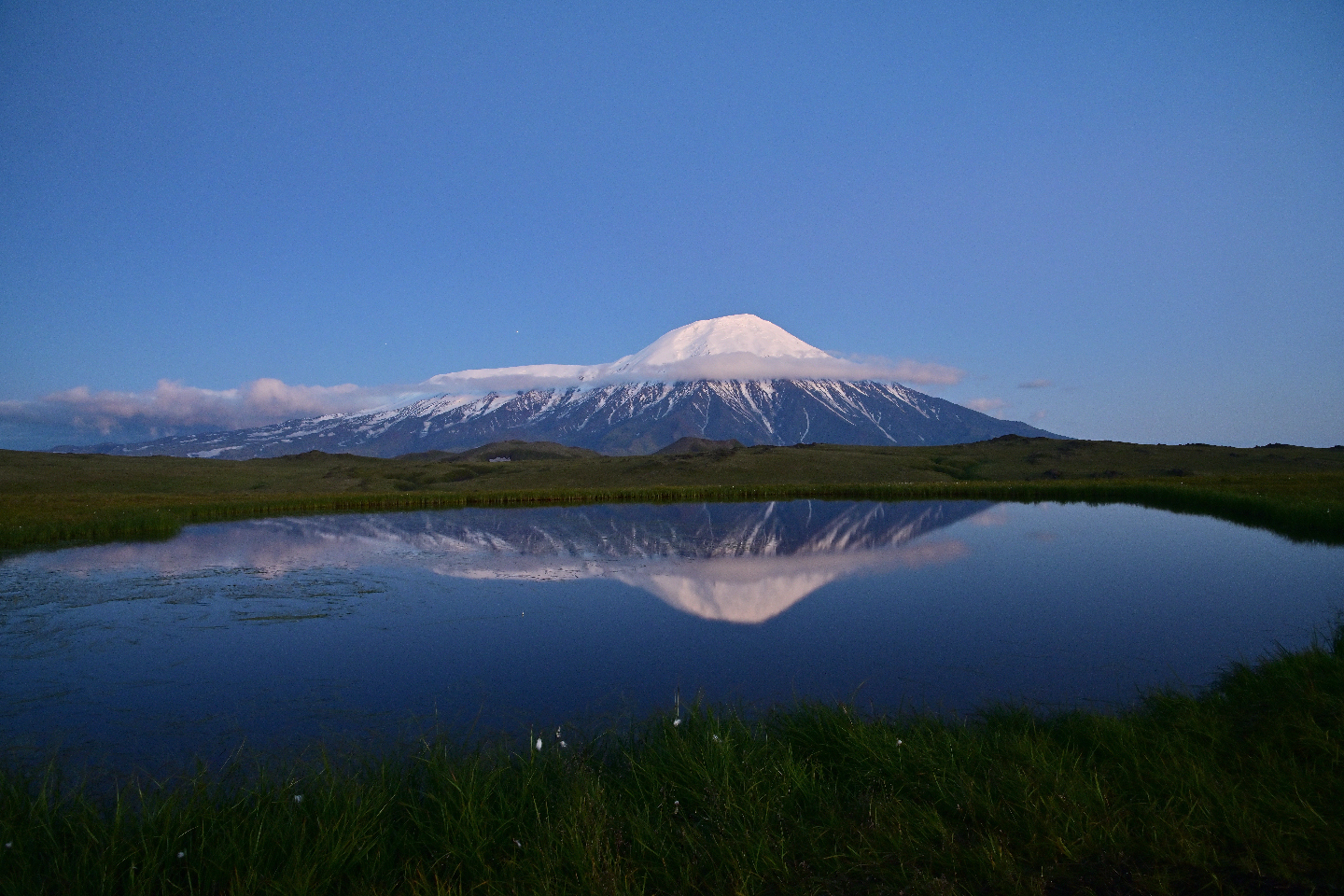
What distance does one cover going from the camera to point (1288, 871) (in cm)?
504

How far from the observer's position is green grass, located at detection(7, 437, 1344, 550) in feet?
114

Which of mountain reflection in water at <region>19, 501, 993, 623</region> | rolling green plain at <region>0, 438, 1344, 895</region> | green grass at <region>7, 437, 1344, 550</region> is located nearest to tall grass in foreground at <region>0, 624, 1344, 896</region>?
rolling green plain at <region>0, 438, 1344, 895</region>

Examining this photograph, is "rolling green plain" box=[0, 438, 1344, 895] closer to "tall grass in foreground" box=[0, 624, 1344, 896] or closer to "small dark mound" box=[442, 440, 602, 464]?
"tall grass in foreground" box=[0, 624, 1344, 896]

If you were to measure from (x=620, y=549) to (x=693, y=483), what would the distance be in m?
38.4

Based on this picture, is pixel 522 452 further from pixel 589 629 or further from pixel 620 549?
pixel 589 629

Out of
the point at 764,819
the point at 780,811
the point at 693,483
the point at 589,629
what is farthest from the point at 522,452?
the point at 764,819

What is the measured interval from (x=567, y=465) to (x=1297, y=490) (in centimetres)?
5916

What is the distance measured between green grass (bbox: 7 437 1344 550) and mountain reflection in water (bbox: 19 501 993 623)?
22.5 feet

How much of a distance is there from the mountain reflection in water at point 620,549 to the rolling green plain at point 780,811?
26.9 ft

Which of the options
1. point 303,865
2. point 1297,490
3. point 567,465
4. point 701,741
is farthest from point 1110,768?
point 567,465

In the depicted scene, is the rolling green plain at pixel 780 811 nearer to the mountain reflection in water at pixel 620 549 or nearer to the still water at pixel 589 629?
the still water at pixel 589 629

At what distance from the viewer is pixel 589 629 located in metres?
14.9

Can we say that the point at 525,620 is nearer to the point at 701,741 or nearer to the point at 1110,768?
the point at 701,741

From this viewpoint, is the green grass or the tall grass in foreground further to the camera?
the green grass
